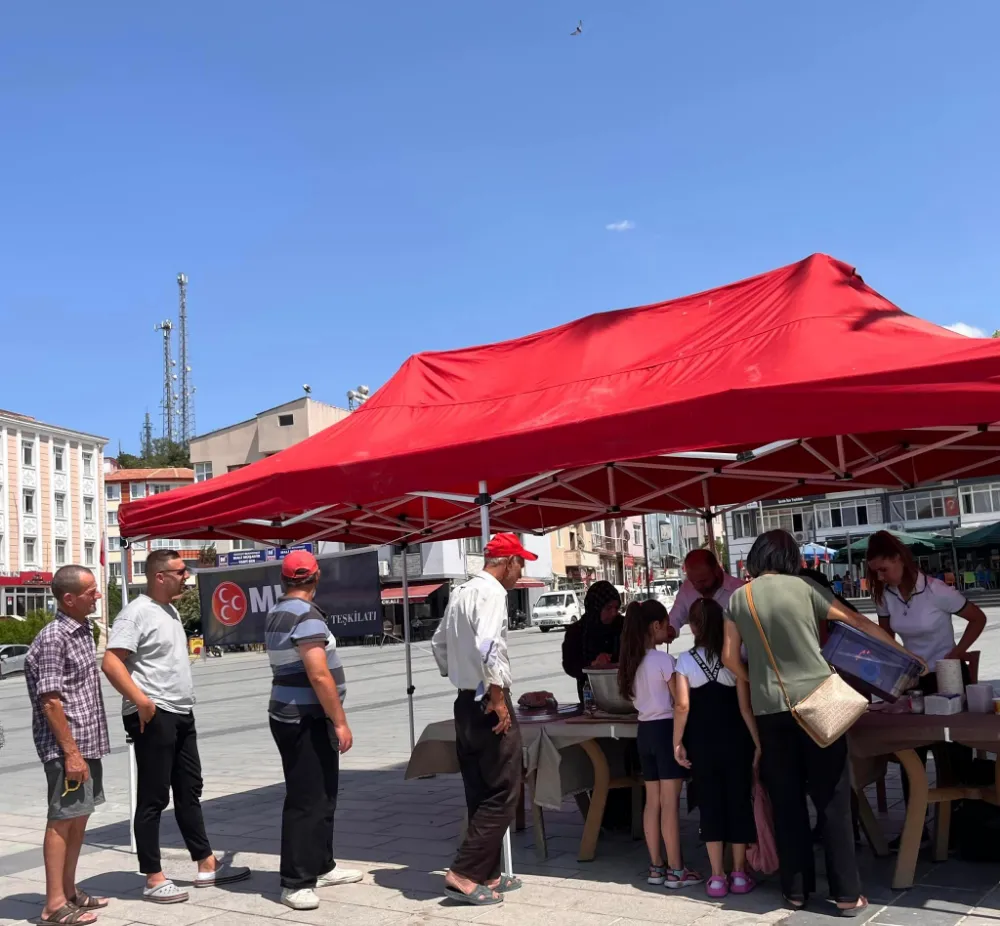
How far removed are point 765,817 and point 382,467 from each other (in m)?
2.96

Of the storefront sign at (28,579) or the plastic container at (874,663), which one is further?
the storefront sign at (28,579)

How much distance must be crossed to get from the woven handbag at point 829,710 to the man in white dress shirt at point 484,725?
1451mm

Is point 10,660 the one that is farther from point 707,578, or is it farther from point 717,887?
point 717,887

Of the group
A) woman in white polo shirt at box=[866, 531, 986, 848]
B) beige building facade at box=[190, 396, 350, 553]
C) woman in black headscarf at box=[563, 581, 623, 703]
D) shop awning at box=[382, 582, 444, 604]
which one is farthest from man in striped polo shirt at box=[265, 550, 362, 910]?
beige building facade at box=[190, 396, 350, 553]

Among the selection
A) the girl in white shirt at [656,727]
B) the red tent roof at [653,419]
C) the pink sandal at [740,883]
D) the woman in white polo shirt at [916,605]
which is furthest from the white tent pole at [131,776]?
the woman in white polo shirt at [916,605]

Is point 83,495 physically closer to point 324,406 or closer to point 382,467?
point 324,406

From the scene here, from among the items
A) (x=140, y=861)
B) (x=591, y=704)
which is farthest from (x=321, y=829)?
(x=591, y=704)

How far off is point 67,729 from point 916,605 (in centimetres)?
473

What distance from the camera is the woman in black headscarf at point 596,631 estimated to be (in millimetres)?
7539

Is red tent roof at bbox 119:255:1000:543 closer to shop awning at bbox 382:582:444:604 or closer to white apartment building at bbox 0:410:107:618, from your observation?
shop awning at bbox 382:582:444:604

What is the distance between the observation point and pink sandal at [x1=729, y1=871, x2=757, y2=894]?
207 inches

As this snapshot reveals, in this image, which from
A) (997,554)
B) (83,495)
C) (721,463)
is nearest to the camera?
(721,463)

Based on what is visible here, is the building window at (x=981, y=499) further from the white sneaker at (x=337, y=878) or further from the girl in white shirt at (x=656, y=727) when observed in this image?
the white sneaker at (x=337, y=878)

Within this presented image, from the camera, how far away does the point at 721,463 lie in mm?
7422
